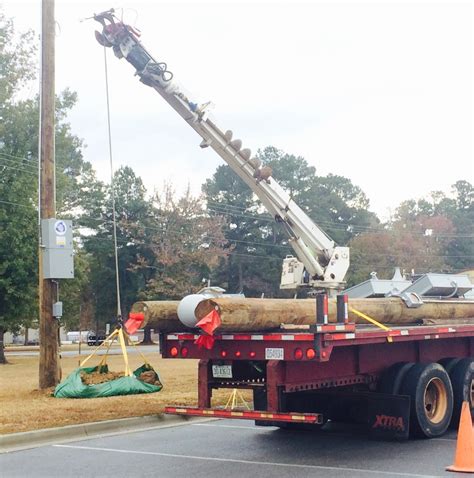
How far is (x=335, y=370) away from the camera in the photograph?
30.4 ft

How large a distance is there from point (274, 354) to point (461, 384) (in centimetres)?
350

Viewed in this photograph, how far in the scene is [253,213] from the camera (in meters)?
68.1

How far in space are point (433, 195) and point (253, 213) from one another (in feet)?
91.9

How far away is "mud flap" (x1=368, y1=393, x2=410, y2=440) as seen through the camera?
942 cm

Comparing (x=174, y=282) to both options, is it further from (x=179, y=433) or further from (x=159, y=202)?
(x=179, y=433)

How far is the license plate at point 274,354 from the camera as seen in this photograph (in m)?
8.41

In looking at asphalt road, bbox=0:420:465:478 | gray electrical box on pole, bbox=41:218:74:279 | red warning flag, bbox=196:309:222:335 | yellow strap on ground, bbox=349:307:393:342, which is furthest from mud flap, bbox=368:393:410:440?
gray electrical box on pole, bbox=41:218:74:279

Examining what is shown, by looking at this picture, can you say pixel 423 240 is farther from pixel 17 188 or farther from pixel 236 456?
pixel 236 456

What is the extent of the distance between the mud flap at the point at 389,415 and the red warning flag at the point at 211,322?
8.94 feet

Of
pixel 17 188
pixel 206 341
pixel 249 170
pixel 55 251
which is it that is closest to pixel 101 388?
pixel 55 251

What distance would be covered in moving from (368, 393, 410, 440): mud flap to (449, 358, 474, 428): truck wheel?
1299 millimetres

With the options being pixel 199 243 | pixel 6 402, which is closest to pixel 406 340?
pixel 6 402

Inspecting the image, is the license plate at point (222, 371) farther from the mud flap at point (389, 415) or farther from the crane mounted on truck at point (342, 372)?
the mud flap at point (389, 415)

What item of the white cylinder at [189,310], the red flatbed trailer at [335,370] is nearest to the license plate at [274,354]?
the red flatbed trailer at [335,370]
